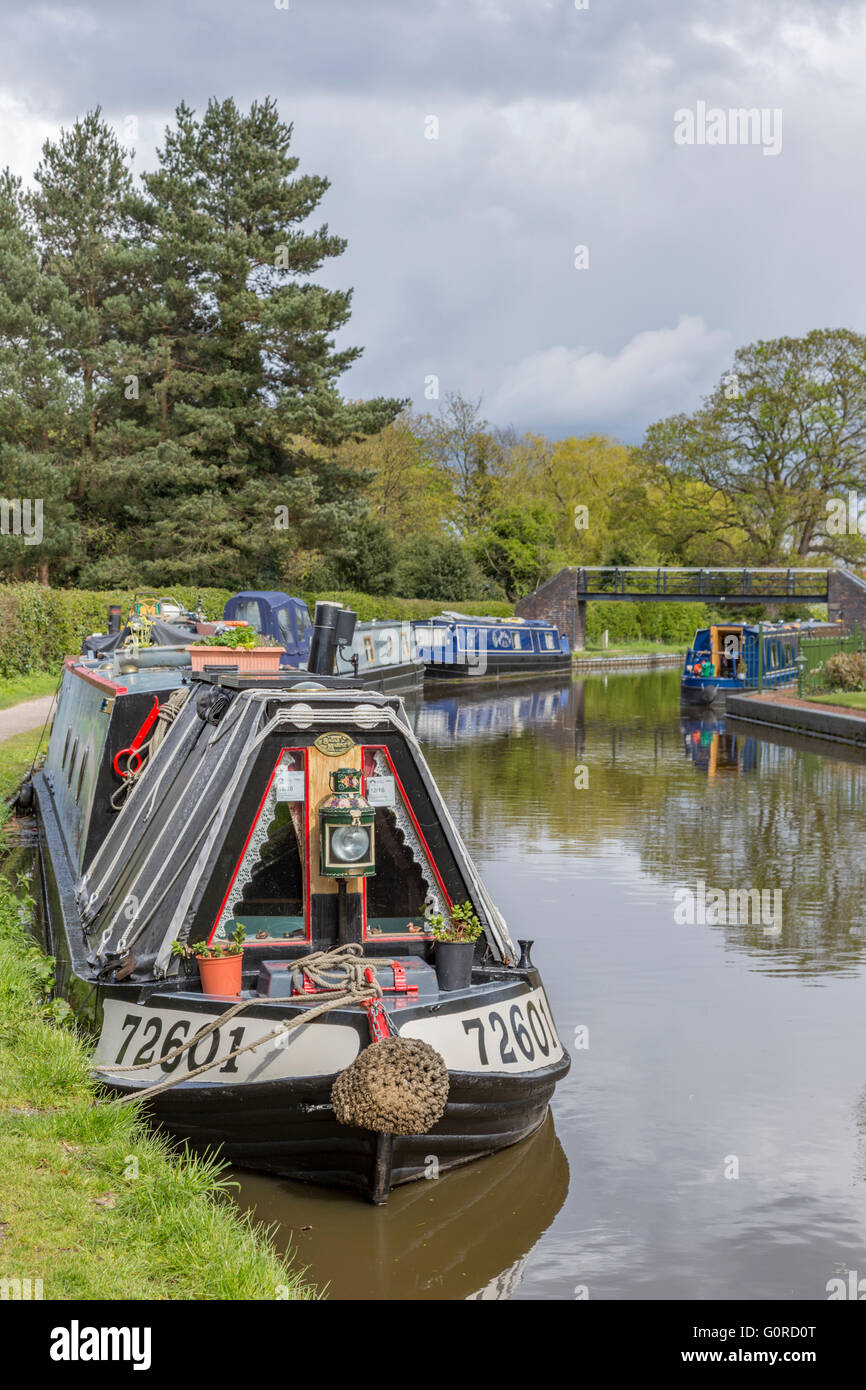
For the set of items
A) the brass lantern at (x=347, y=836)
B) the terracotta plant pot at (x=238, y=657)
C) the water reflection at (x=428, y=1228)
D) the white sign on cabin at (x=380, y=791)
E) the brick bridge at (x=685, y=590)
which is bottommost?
the water reflection at (x=428, y=1228)

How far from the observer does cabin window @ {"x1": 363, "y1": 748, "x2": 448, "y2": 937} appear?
6.73m

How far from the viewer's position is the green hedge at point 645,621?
2242 inches

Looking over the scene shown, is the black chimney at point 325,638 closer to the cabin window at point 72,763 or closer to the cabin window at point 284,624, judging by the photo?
the cabin window at point 72,763

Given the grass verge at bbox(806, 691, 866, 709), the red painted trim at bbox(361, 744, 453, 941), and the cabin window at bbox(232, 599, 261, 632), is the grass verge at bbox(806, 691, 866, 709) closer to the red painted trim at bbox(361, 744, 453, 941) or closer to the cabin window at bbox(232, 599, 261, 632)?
the cabin window at bbox(232, 599, 261, 632)

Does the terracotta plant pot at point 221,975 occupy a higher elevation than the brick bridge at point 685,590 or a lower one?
lower

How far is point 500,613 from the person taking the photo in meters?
49.5

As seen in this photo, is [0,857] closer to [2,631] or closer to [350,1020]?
[350,1020]

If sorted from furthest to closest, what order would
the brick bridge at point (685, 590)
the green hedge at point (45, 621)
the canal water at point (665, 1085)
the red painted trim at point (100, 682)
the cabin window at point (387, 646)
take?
the brick bridge at point (685, 590), the cabin window at point (387, 646), the green hedge at point (45, 621), the red painted trim at point (100, 682), the canal water at point (665, 1085)

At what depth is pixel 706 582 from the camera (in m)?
49.7

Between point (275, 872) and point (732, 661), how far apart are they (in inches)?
1059

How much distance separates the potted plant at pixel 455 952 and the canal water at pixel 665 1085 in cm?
83

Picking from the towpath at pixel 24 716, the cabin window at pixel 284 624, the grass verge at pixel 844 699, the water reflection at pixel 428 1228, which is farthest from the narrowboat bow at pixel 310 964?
the grass verge at pixel 844 699

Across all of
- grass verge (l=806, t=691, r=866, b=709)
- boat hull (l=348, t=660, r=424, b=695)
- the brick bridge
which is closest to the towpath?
boat hull (l=348, t=660, r=424, b=695)
